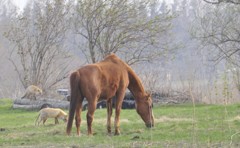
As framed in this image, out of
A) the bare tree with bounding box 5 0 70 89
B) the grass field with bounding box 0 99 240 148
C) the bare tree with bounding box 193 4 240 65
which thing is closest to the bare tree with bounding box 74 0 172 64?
the bare tree with bounding box 5 0 70 89

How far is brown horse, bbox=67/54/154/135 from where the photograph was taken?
1132 cm

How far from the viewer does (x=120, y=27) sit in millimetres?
27156

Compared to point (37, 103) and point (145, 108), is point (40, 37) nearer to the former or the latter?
point (37, 103)

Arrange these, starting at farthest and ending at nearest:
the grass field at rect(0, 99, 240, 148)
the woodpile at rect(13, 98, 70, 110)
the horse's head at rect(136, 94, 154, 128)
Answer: the woodpile at rect(13, 98, 70, 110), the horse's head at rect(136, 94, 154, 128), the grass field at rect(0, 99, 240, 148)

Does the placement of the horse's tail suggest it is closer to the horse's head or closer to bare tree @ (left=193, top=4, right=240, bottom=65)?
the horse's head

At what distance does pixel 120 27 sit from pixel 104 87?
15689 mm

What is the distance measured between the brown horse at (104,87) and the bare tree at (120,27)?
47.1 ft

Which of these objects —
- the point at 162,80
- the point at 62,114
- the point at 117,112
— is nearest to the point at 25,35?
the point at 162,80

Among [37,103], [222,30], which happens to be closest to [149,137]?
[37,103]

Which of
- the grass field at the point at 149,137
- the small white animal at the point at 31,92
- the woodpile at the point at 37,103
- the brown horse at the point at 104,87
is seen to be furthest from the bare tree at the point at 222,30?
the brown horse at the point at 104,87

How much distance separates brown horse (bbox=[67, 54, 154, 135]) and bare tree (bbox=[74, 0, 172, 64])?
1435cm

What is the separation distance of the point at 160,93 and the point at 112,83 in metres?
14.0

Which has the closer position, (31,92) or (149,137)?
(149,137)

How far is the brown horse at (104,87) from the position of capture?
11.3 m
